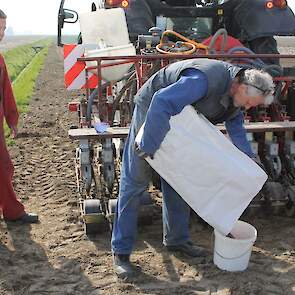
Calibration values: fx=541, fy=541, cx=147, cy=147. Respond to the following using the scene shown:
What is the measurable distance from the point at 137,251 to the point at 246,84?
5.18 feet

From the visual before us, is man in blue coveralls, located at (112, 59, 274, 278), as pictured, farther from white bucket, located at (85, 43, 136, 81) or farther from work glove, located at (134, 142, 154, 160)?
white bucket, located at (85, 43, 136, 81)

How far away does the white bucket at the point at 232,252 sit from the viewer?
358cm

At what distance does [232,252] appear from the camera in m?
3.61

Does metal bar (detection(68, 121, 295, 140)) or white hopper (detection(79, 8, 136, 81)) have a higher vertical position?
white hopper (detection(79, 8, 136, 81))

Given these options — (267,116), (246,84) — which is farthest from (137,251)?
(267,116)

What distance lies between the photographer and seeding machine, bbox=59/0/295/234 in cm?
443

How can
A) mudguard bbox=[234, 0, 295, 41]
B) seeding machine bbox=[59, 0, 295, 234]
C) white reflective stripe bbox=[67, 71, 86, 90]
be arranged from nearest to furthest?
seeding machine bbox=[59, 0, 295, 234], white reflective stripe bbox=[67, 71, 86, 90], mudguard bbox=[234, 0, 295, 41]

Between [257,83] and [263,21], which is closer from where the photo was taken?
[257,83]

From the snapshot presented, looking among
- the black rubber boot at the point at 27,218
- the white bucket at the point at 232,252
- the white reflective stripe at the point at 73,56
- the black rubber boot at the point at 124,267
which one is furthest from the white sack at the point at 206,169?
the white reflective stripe at the point at 73,56

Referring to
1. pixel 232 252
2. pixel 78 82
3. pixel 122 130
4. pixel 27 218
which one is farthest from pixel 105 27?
pixel 232 252

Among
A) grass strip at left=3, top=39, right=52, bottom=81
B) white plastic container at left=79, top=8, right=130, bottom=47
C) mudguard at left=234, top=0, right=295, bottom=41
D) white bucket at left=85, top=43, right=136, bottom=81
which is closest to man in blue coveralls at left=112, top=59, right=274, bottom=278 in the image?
white bucket at left=85, top=43, right=136, bottom=81

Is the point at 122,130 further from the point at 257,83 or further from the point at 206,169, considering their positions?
the point at 257,83

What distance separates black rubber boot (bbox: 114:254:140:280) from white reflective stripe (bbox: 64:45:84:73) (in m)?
2.68

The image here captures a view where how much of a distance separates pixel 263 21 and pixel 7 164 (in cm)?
340
